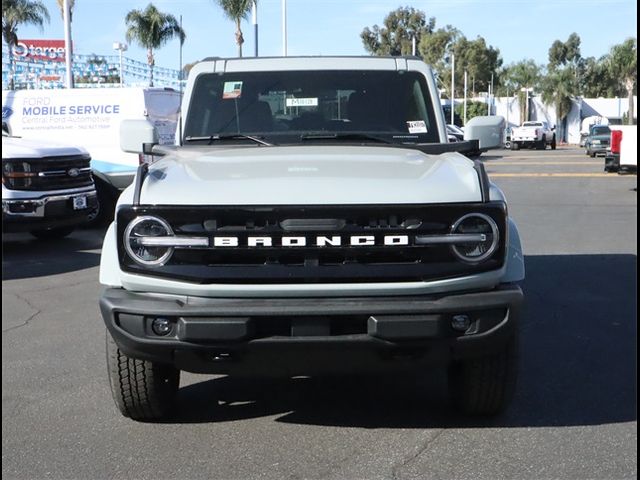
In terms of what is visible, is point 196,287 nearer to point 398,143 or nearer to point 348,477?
point 348,477

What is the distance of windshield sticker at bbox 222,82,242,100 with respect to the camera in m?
5.45

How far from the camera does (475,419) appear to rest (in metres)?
4.42

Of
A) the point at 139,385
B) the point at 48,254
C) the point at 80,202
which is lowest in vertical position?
the point at 48,254

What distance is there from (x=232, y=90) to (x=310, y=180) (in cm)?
182

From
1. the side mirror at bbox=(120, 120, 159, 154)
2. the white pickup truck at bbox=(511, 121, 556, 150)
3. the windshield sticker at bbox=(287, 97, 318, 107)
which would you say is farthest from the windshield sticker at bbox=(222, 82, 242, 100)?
the white pickup truck at bbox=(511, 121, 556, 150)

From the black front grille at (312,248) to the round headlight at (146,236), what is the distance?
31 mm

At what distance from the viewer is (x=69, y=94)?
13273 millimetres

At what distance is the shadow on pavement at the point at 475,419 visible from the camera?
4.47 m

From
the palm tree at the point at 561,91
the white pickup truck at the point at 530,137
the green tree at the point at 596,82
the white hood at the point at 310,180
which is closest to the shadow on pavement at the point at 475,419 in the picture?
the white hood at the point at 310,180

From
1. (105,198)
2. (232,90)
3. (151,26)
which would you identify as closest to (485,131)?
(232,90)

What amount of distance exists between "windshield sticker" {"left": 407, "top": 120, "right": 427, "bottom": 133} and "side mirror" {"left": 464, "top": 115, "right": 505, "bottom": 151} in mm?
265

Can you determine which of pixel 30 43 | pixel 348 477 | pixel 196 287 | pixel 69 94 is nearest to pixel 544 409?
pixel 348 477

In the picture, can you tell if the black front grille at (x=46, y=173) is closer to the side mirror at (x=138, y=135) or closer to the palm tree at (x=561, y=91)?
the side mirror at (x=138, y=135)

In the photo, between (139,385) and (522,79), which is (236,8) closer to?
(139,385)
